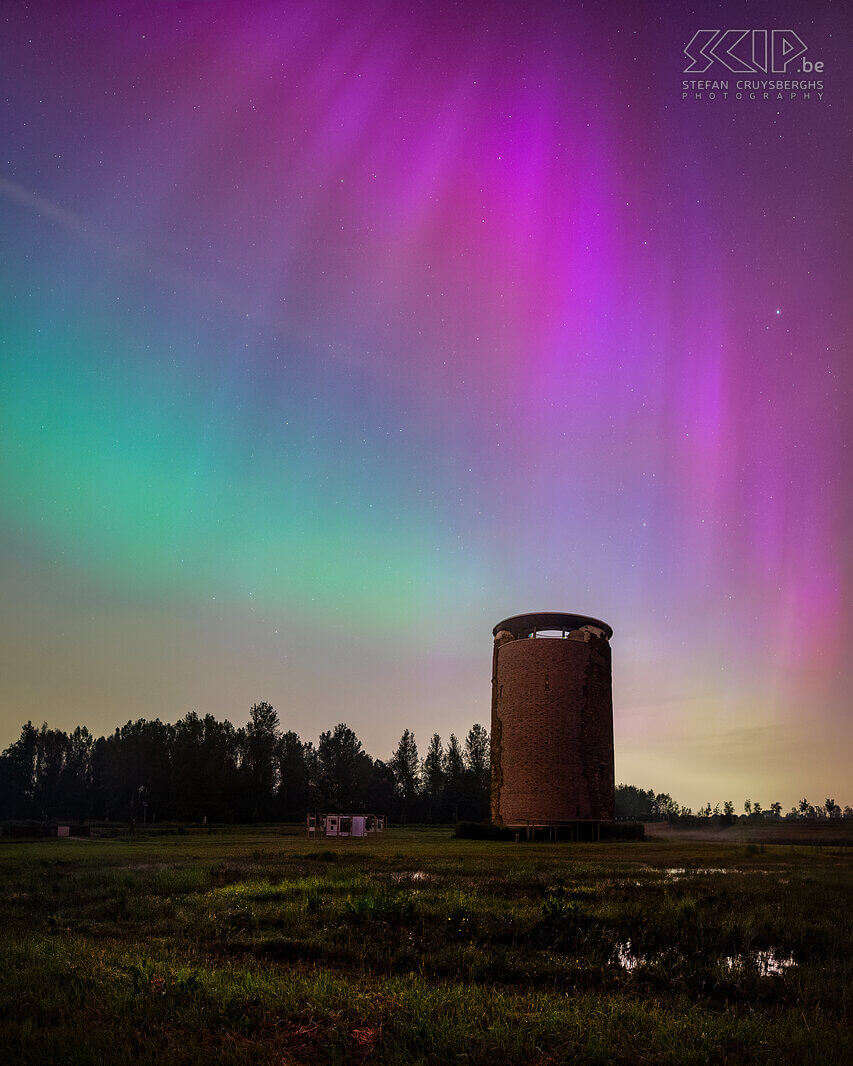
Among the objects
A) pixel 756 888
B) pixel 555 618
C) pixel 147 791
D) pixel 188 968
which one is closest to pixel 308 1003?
pixel 188 968

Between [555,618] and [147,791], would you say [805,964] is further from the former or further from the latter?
[147,791]

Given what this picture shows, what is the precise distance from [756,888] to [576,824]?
113 ft

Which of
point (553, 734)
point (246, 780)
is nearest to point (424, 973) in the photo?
point (553, 734)

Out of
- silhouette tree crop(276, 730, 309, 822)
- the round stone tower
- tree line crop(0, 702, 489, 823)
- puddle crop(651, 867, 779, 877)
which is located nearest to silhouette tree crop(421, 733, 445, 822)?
tree line crop(0, 702, 489, 823)

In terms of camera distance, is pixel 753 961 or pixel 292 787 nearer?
pixel 753 961

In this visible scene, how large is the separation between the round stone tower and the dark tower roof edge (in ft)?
0.23

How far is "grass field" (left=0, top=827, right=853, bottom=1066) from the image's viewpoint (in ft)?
20.4

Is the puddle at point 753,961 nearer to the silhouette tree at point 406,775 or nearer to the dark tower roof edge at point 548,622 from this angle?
the dark tower roof edge at point 548,622

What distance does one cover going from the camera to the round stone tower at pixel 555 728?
49.7 meters

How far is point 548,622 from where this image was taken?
5431cm

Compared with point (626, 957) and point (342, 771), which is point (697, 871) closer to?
point (626, 957)

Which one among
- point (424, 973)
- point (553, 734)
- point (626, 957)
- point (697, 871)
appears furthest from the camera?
point (553, 734)

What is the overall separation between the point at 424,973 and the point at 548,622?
46591 millimetres

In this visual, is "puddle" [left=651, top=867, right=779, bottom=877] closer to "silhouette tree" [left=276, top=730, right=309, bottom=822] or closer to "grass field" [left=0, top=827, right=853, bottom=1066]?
"grass field" [left=0, top=827, right=853, bottom=1066]
